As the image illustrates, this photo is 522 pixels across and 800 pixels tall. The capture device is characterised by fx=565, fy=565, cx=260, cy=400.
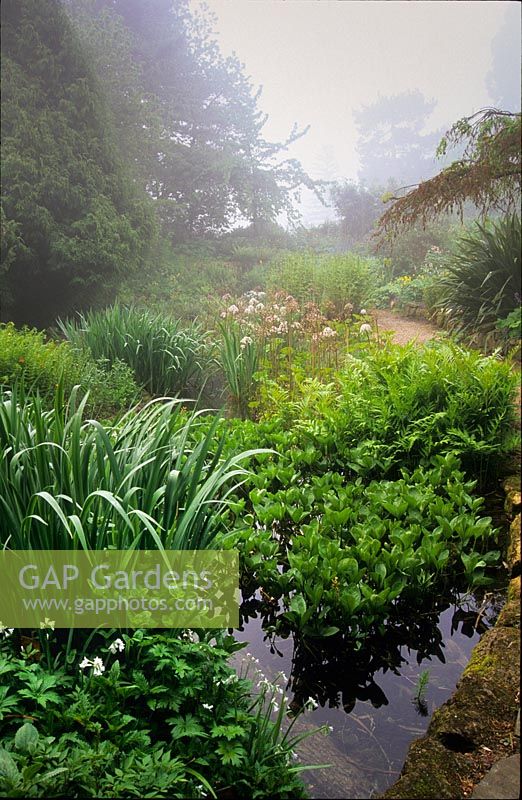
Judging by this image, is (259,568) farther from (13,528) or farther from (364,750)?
(13,528)

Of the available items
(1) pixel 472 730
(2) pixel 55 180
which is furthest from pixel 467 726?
(2) pixel 55 180

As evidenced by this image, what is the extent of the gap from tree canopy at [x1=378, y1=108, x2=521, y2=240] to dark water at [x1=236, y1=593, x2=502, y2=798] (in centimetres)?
130

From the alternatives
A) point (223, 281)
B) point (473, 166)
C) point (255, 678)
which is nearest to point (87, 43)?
point (223, 281)

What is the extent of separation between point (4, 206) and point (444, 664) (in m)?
4.15

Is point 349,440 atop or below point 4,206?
below

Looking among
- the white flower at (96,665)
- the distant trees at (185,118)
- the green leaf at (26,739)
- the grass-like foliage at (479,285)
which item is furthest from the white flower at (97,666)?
the distant trees at (185,118)

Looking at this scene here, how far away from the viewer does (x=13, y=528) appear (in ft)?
4.83

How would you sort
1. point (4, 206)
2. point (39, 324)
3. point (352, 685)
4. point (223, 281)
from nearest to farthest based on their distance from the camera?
point (352, 685) < point (4, 206) < point (39, 324) < point (223, 281)

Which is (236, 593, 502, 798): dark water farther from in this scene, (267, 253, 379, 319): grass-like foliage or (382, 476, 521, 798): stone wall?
(267, 253, 379, 319): grass-like foliage

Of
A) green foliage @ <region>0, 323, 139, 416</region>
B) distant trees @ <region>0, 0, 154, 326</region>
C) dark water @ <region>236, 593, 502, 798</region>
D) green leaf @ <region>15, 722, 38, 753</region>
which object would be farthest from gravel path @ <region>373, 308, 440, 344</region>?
green leaf @ <region>15, 722, 38, 753</region>

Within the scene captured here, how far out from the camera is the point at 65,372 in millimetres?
3502

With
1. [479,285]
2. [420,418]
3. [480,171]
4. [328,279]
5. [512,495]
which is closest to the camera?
[480,171]

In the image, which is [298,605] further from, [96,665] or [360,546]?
[96,665]

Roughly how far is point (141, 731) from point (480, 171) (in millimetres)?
1737
